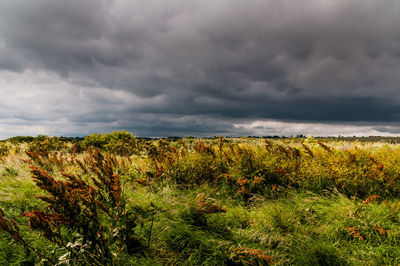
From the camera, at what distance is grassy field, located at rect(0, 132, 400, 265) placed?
185cm

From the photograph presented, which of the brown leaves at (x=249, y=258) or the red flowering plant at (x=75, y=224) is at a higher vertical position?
the red flowering plant at (x=75, y=224)

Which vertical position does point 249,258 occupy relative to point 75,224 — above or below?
below

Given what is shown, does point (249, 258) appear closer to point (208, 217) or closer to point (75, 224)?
point (208, 217)

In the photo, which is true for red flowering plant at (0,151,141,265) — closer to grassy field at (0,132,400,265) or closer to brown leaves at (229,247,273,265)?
grassy field at (0,132,400,265)

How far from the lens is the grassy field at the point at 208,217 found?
1.85 metres

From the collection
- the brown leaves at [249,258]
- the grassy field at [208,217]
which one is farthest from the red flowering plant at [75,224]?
the brown leaves at [249,258]

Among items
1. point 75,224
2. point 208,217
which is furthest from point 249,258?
point 75,224

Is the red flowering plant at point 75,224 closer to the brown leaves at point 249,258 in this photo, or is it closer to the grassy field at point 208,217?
the grassy field at point 208,217

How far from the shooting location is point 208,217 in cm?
288

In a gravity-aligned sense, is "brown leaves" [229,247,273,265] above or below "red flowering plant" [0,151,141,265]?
below

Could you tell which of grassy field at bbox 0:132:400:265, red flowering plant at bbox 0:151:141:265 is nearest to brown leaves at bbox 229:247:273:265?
grassy field at bbox 0:132:400:265

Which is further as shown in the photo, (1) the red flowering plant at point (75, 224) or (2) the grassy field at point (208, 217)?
(2) the grassy field at point (208, 217)

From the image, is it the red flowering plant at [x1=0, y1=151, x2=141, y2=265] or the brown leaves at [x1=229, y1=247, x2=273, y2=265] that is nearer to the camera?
the red flowering plant at [x1=0, y1=151, x2=141, y2=265]

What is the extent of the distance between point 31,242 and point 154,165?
319 centimetres
